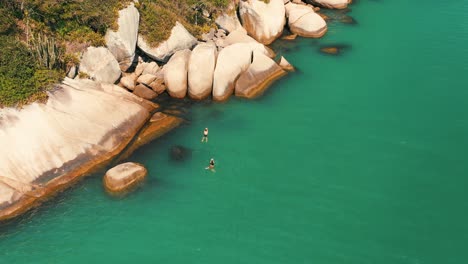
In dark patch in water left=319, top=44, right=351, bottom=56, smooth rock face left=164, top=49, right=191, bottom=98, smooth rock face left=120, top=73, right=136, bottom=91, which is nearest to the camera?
smooth rock face left=120, top=73, right=136, bottom=91

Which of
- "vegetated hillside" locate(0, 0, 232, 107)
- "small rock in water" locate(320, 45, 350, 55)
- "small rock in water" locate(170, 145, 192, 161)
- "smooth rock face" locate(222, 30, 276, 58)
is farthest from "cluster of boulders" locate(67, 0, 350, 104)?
"small rock in water" locate(170, 145, 192, 161)

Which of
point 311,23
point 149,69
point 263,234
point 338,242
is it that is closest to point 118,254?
point 263,234

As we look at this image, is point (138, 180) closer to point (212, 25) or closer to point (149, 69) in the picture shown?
point (149, 69)

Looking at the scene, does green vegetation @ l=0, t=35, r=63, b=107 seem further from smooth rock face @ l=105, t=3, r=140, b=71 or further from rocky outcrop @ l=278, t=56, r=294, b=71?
rocky outcrop @ l=278, t=56, r=294, b=71

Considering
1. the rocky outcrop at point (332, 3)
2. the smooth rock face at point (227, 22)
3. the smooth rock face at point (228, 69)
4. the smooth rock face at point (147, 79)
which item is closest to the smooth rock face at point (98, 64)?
the smooth rock face at point (147, 79)

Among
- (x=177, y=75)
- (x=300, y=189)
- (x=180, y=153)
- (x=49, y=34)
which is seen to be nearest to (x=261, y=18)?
(x=177, y=75)

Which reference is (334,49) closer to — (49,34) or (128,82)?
(128,82)
